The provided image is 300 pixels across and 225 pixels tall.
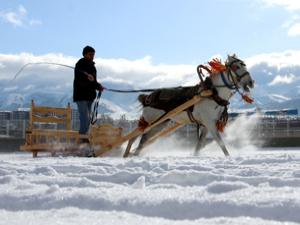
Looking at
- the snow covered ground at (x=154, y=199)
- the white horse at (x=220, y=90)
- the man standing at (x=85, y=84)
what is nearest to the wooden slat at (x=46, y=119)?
the man standing at (x=85, y=84)

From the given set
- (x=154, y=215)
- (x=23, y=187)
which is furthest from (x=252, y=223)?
(x=23, y=187)

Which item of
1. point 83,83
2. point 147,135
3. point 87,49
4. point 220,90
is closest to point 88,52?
point 87,49

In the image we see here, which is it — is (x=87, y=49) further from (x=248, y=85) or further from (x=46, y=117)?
(x=248, y=85)

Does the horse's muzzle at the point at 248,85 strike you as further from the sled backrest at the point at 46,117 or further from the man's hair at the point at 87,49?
the sled backrest at the point at 46,117

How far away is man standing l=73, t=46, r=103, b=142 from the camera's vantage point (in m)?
9.10

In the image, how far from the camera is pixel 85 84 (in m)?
9.10

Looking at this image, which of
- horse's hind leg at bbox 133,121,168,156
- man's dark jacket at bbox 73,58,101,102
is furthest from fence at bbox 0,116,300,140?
man's dark jacket at bbox 73,58,101,102

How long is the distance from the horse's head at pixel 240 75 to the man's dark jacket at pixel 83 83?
2.35 m

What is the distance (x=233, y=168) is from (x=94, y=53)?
5.06m

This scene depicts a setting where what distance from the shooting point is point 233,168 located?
487 cm

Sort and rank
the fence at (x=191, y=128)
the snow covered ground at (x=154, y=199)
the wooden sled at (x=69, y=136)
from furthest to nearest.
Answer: the fence at (x=191, y=128), the wooden sled at (x=69, y=136), the snow covered ground at (x=154, y=199)

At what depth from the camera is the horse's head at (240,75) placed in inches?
334

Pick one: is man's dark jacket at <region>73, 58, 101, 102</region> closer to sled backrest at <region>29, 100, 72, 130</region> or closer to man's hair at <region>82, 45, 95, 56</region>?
man's hair at <region>82, 45, 95, 56</region>

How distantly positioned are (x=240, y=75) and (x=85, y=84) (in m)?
2.70
